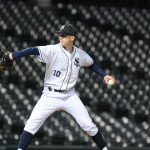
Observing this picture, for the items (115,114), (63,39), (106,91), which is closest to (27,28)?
(106,91)

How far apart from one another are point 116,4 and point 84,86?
2.89 metres

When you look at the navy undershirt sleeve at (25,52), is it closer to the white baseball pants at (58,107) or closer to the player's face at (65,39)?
the player's face at (65,39)

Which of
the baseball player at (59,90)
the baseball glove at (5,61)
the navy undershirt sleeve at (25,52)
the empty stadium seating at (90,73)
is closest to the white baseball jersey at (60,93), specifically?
the baseball player at (59,90)

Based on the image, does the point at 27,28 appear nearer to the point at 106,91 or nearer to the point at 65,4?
the point at 65,4

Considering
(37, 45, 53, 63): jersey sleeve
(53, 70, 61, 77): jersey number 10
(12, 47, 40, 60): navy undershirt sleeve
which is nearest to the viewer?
(12, 47, 40, 60): navy undershirt sleeve

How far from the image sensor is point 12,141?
5855mm

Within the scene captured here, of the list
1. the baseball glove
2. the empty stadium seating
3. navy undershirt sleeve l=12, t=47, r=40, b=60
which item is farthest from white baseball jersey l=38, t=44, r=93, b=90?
the empty stadium seating

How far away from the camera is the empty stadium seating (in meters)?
6.27

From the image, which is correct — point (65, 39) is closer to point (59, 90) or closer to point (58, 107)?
point (59, 90)

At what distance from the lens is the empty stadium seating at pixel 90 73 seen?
6273mm

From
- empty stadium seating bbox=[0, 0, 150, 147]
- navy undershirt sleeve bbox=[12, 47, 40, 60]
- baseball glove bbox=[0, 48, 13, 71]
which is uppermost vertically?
navy undershirt sleeve bbox=[12, 47, 40, 60]

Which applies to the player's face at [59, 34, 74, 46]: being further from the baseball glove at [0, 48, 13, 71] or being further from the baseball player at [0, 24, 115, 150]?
the baseball glove at [0, 48, 13, 71]

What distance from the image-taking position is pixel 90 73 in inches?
296

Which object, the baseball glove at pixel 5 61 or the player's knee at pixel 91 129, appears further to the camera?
the player's knee at pixel 91 129
